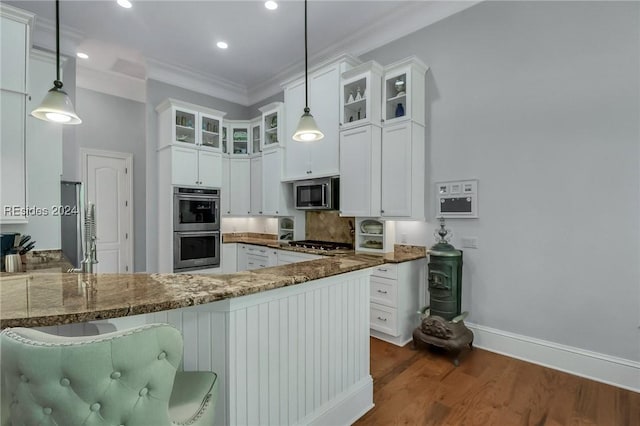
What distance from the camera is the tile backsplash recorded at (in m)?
4.28

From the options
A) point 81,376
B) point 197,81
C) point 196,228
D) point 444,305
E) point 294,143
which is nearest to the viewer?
point 81,376

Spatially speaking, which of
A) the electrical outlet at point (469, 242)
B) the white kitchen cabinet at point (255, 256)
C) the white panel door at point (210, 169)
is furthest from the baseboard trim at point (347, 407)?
the white panel door at point (210, 169)

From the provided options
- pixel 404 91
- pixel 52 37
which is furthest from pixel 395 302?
pixel 52 37

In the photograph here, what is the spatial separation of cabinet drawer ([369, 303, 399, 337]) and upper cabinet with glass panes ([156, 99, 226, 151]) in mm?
3587

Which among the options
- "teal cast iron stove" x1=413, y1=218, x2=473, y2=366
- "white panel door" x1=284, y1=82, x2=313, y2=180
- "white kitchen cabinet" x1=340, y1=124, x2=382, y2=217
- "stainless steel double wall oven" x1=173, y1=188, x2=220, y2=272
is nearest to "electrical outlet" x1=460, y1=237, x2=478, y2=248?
"teal cast iron stove" x1=413, y1=218, x2=473, y2=366

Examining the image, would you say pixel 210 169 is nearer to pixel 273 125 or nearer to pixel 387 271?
pixel 273 125

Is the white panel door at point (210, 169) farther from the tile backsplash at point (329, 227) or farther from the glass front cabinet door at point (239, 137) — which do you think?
the tile backsplash at point (329, 227)

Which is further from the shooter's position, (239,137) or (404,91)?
(239,137)

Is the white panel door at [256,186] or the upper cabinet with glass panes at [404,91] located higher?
the upper cabinet with glass panes at [404,91]

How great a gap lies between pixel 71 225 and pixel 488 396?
15.7ft

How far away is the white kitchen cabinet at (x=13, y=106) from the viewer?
2504mm

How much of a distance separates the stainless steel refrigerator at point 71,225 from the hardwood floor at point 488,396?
359cm

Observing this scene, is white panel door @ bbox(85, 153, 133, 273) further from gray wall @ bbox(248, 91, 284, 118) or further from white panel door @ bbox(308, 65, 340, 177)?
white panel door @ bbox(308, 65, 340, 177)

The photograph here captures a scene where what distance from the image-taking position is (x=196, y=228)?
186 inches
